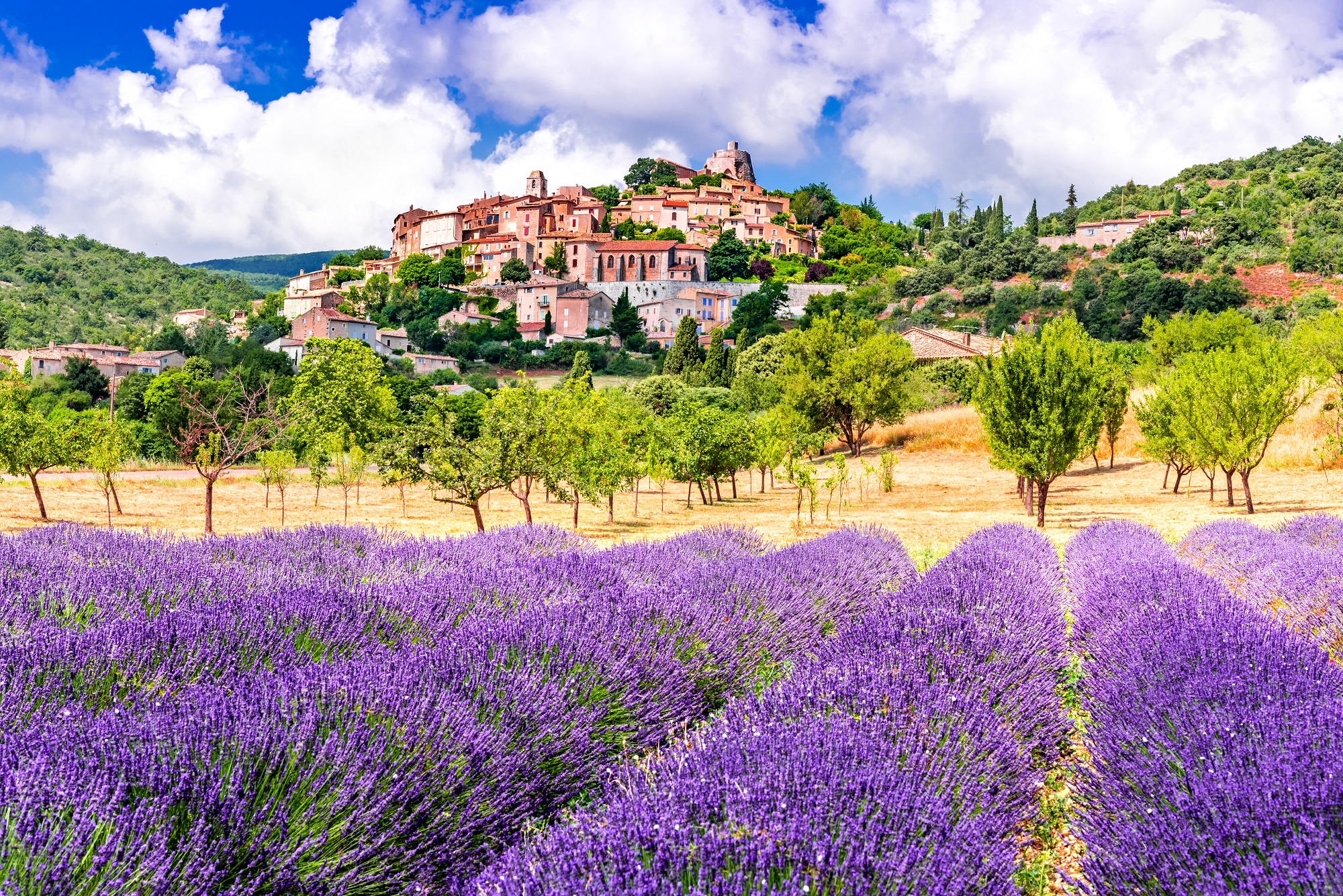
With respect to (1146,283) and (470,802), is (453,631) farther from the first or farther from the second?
(1146,283)

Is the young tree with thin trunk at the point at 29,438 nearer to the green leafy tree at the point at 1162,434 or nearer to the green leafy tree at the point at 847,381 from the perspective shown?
the green leafy tree at the point at 1162,434

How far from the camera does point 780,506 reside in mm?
22859

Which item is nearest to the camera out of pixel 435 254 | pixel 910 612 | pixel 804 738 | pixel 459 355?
pixel 804 738

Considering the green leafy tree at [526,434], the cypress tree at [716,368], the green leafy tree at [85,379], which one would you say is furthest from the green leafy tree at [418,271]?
the green leafy tree at [526,434]

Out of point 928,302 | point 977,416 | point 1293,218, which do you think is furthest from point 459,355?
point 1293,218

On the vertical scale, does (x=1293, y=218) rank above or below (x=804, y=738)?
above

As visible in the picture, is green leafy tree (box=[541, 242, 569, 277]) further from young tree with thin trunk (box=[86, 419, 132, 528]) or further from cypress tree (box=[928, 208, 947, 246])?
young tree with thin trunk (box=[86, 419, 132, 528])

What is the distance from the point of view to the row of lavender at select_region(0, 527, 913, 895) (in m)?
2.29

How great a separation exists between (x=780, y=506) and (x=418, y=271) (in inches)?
3338

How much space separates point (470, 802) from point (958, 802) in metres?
1.64

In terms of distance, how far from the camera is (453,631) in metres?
4.56

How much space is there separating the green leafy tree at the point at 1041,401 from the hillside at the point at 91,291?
94962 mm

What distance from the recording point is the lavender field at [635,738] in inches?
86.7

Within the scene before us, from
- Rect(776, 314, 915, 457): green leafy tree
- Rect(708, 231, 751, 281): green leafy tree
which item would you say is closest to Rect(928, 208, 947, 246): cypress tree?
Rect(708, 231, 751, 281): green leafy tree
